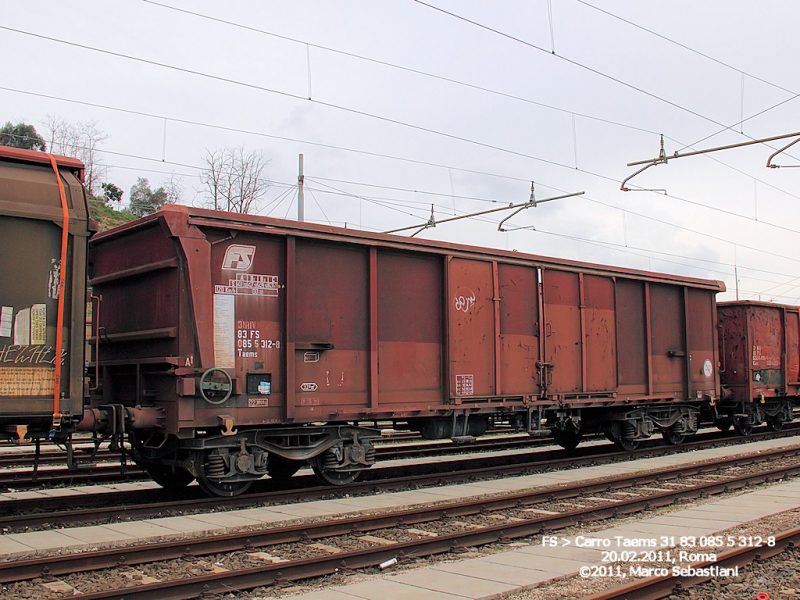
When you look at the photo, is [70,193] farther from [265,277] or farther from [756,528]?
[756,528]

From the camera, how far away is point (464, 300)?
39.9 ft

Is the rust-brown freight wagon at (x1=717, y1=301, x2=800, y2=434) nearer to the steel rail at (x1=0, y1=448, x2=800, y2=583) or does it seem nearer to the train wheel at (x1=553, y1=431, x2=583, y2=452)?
the train wheel at (x1=553, y1=431, x2=583, y2=452)

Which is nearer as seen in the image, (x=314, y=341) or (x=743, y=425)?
(x=314, y=341)

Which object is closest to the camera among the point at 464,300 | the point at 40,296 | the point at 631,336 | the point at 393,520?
the point at 40,296

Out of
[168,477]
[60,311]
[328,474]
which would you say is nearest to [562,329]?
[328,474]

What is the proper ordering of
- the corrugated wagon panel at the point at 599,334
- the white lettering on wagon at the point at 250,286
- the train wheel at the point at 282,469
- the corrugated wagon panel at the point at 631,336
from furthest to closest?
the corrugated wagon panel at the point at 631,336 → the corrugated wagon panel at the point at 599,334 → the train wheel at the point at 282,469 → the white lettering on wagon at the point at 250,286

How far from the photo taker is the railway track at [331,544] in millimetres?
5984

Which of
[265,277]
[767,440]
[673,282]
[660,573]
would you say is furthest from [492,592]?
[767,440]

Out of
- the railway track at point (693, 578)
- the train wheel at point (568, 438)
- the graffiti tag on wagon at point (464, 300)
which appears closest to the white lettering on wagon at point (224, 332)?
the graffiti tag on wagon at point (464, 300)

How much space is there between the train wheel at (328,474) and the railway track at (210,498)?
18 centimetres

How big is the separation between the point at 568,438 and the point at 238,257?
9.69 m

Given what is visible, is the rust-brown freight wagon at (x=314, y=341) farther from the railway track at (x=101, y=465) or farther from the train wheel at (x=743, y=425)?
the train wheel at (x=743, y=425)

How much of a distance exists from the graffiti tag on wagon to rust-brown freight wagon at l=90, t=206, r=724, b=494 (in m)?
0.04

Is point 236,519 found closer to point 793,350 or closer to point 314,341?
point 314,341
